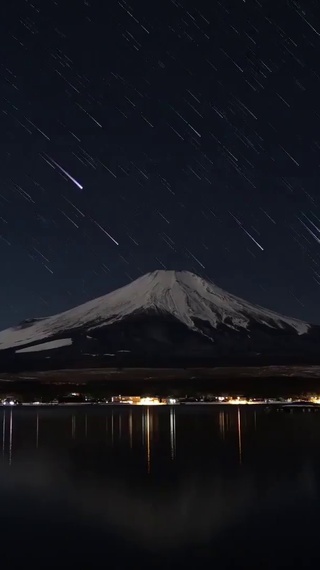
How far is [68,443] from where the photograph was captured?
167 feet

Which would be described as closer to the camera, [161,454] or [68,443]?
[161,454]

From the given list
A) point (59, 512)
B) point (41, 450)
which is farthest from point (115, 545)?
point (41, 450)

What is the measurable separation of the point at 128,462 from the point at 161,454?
5.18 m

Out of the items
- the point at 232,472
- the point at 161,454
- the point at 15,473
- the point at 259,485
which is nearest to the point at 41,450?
the point at 161,454

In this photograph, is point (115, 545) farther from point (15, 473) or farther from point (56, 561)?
point (15, 473)

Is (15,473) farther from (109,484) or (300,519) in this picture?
(300,519)

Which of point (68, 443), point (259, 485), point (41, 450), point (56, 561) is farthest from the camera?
point (68, 443)

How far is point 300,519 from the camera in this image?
824 inches

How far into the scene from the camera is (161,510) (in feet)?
72.6

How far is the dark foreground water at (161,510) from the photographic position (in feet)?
54.6

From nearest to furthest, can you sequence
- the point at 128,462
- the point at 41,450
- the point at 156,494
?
the point at 156,494 → the point at 128,462 → the point at 41,450

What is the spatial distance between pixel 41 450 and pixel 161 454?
28.7 feet

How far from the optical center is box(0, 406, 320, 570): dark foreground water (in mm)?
16656

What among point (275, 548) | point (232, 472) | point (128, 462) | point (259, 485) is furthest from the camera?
point (128, 462)
